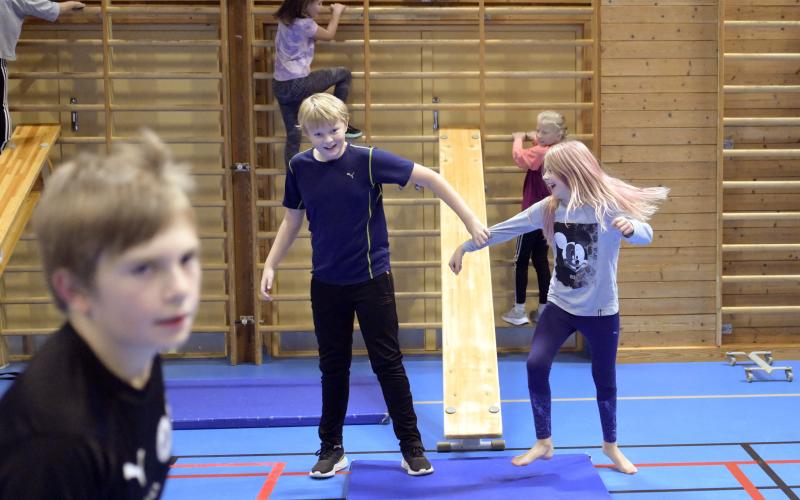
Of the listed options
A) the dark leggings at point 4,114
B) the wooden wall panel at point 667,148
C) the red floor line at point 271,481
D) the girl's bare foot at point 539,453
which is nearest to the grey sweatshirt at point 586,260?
the girl's bare foot at point 539,453

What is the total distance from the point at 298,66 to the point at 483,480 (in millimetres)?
3099

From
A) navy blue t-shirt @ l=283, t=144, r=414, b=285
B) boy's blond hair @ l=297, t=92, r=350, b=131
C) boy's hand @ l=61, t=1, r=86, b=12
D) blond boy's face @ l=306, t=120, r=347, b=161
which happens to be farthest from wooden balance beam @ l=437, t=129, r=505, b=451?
boy's hand @ l=61, t=1, r=86, b=12

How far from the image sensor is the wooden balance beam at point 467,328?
4238mm

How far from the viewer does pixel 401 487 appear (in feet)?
11.9

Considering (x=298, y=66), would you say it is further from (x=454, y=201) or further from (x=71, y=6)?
(x=454, y=201)

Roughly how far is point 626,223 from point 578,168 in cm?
33

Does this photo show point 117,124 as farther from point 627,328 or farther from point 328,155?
point 627,328

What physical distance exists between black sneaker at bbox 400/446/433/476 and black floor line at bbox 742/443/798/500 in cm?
149

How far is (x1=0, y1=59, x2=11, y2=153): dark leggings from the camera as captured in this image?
5.39 m

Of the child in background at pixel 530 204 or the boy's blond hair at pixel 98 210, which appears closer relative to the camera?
the boy's blond hair at pixel 98 210

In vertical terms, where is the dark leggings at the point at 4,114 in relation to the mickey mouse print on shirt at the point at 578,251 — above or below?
above

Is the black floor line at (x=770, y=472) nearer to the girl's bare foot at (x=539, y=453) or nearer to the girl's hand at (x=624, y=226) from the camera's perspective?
the girl's bare foot at (x=539, y=453)

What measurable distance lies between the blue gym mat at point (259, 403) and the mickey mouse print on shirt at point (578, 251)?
5.00 feet

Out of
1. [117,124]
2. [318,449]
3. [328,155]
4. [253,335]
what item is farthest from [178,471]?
[117,124]
